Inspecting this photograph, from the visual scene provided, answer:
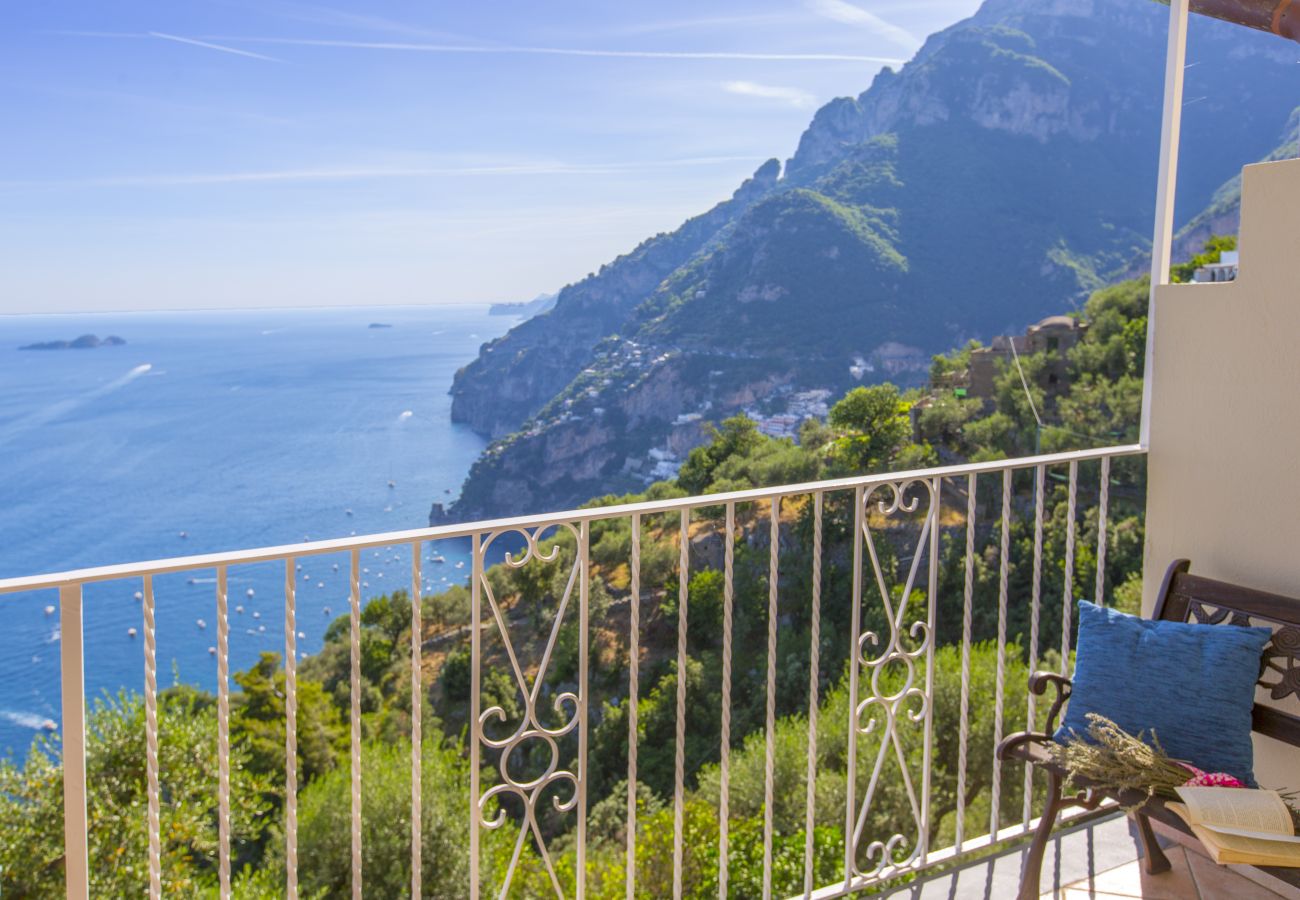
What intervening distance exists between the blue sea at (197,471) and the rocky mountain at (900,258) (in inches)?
271

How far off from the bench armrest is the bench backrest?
0.34 meters

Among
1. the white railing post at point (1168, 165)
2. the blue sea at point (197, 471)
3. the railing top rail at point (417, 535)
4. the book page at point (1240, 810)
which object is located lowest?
the blue sea at point (197, 471)

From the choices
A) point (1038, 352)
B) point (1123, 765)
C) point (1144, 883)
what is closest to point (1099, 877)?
point (1144, 883)

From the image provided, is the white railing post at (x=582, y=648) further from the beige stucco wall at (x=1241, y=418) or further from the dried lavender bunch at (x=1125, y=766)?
the beige stucco wall at (x=1241, y=418)

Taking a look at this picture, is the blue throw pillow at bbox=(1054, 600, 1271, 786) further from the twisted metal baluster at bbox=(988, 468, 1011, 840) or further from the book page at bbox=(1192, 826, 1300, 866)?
the book page at bbox=(1192, 826, 1300, 866)

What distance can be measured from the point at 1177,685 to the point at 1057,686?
22cm

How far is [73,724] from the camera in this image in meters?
1.24

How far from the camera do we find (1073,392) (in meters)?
25.4

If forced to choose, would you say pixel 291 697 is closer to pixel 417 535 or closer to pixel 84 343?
pixel 417 535

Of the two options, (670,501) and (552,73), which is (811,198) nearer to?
(552,73)

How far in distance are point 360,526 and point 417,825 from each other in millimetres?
41108

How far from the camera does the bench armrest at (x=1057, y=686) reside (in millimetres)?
1912

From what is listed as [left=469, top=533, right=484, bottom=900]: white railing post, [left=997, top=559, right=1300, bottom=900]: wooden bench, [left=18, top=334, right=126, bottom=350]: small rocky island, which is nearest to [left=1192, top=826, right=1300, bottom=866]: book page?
[left=997, top=559, right=1300, bottom=900]: wooden bench

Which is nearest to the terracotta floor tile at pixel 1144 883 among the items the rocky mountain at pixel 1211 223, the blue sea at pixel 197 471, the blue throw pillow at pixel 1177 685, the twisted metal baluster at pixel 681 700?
the blue throw pillow at pixel 1177 685
